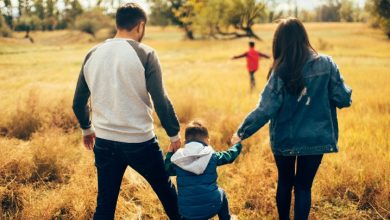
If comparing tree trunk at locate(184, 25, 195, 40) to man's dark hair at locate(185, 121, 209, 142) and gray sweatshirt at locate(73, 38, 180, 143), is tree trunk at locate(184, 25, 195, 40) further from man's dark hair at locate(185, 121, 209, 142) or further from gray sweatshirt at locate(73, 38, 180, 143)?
gray sweatshirt at locate(73, 38, 180, 143)

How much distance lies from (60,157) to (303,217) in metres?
3.41

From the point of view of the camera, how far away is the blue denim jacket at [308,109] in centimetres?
293

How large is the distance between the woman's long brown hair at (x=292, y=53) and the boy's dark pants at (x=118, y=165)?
111 cm

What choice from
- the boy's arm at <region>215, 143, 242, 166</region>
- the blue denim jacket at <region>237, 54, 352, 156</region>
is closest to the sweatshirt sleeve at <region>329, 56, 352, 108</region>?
the blue denim jacket at <region>237, 54, 352, 156</region>

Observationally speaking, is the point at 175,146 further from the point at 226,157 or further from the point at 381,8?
the point at 381,8

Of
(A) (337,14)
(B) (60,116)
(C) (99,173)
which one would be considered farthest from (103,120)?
(A) (337,14)

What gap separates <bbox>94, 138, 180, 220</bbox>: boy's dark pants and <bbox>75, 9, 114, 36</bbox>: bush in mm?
61995

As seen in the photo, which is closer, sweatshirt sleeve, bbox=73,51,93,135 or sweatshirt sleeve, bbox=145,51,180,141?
sweatshirt sleeve, bbox=145,51,180,141

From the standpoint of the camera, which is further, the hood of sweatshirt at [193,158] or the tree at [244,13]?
the tree at [244,13]

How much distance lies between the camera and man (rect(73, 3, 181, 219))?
265cm

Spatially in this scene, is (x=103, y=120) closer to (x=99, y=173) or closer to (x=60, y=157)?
(x=99, y=173)

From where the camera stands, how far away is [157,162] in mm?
2904

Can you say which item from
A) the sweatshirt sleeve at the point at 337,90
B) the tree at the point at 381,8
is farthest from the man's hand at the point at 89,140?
the tree at the point at 381,8

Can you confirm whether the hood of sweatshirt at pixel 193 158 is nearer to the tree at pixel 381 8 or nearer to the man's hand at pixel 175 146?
the man's hand at pixel 175 146
